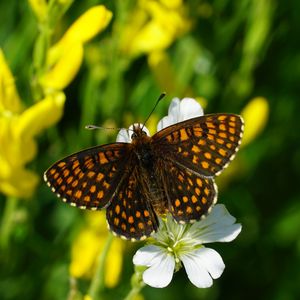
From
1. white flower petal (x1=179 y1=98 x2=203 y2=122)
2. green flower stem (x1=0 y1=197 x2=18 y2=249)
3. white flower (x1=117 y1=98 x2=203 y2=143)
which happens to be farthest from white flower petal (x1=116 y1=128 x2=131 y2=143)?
green flower stem (x1=0 y1=197 x2=18 y2=249)

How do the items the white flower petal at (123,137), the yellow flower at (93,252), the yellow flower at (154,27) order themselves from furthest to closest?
the yellow flower at (154,27)
the yellow flower at (93,252)
the white flower petal at (123,137)

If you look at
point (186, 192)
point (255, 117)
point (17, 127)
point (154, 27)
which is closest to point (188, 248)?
point (186, 192)

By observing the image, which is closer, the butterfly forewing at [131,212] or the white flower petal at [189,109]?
the butterfly forewing at [131,212]

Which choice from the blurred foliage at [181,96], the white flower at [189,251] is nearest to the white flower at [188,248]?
the white flower at [189,251]

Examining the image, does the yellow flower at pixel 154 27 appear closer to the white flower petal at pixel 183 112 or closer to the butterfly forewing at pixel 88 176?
the white flower petal at pixel 183 112

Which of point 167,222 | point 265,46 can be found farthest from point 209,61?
point 167,222

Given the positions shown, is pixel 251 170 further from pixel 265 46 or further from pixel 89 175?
Result: pixel 89 175
